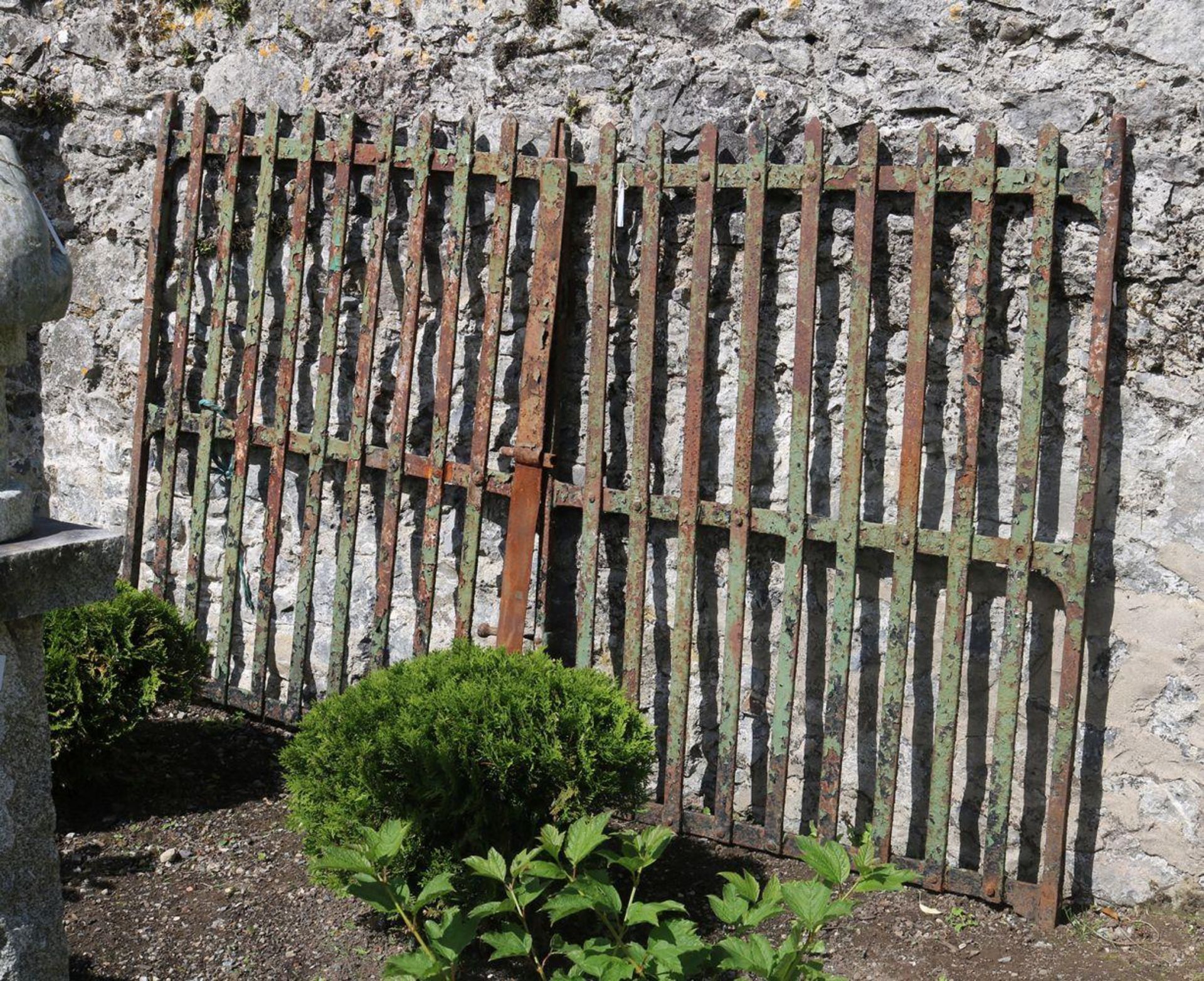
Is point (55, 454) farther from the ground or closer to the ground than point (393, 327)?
closer to the ground

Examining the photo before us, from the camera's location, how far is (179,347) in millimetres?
4457

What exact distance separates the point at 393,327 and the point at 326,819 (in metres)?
1.73

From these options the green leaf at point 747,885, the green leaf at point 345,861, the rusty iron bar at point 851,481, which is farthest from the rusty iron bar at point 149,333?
the green leaf at point 747,885

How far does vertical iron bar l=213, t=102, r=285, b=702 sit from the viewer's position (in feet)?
13.9

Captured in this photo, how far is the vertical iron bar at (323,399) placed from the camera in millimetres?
4082

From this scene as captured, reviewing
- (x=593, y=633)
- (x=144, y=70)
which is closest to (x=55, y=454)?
(x=144, y=70)

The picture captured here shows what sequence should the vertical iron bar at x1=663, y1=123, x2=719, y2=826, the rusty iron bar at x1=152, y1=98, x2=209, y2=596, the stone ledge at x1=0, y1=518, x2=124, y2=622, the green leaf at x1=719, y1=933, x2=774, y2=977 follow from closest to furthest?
1. the green leaf at x1=719, y1=933, x2=774, y2=977
2. the stone ledge at x1=0, y1=518, x2=124, y2=622
3. the vertical iron bar at x1=663, y1=123, x2=719, y2=826
4. the rusty iron bar at x1=152, y1=98, x2=209, y2=596

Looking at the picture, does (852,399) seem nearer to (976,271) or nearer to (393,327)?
(976,271)

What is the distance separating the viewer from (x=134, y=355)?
4785 millimetres

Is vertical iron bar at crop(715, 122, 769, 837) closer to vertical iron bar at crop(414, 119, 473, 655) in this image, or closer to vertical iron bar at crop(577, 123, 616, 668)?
vertical iron bar at crop(577, 123, 616, 668)

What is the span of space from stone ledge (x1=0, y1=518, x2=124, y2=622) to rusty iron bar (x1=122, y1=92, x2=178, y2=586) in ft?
6.87

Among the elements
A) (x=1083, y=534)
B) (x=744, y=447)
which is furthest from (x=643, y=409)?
(x=1083, y=534)

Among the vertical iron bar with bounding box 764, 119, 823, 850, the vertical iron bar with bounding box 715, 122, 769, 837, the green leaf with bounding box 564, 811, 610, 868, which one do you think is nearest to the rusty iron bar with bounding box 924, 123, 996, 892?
the vertical iron bar with bounding box 764, 119, 823, 850

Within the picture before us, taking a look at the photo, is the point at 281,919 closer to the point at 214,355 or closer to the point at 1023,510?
the point at 214,355
